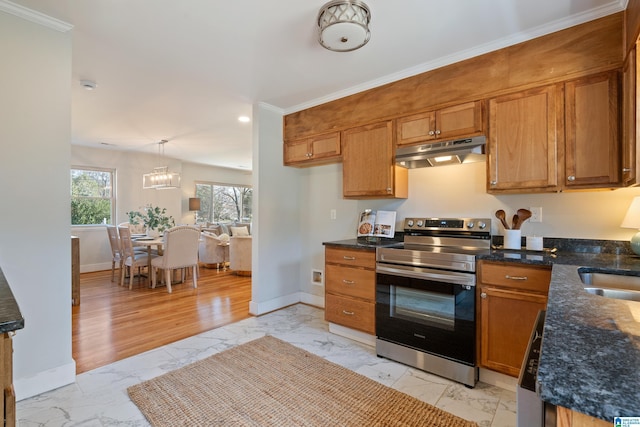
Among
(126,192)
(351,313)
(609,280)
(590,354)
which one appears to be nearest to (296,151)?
(351,313)

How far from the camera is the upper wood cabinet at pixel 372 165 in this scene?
2920mm

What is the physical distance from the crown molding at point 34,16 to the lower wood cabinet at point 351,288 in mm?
2624

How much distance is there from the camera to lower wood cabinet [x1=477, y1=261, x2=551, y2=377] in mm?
1934

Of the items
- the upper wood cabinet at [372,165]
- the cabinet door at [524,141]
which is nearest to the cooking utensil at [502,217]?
the cabinet door at [524,141]

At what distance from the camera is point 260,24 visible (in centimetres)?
212

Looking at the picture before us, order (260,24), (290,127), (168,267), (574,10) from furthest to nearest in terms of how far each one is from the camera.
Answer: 1. (168,267)
2. (290,127)
3. (260,24)
4. (574,10)

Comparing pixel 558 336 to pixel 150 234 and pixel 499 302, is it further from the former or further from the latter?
pixel 150 234

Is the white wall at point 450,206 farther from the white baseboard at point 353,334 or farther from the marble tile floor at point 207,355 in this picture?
the marble tile floor at point 207,355

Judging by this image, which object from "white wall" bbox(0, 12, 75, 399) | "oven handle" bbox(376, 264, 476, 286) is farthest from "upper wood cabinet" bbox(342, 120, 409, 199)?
"white wall" bbox(0, 12, 75, 399)

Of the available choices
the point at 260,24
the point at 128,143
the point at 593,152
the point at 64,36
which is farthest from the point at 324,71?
the point at 128,143

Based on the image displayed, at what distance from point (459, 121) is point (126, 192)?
22.1 ft

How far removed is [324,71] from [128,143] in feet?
15.8

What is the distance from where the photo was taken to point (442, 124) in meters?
2.59

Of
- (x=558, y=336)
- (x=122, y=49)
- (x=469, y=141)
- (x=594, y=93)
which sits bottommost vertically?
(x=558, y=336)
